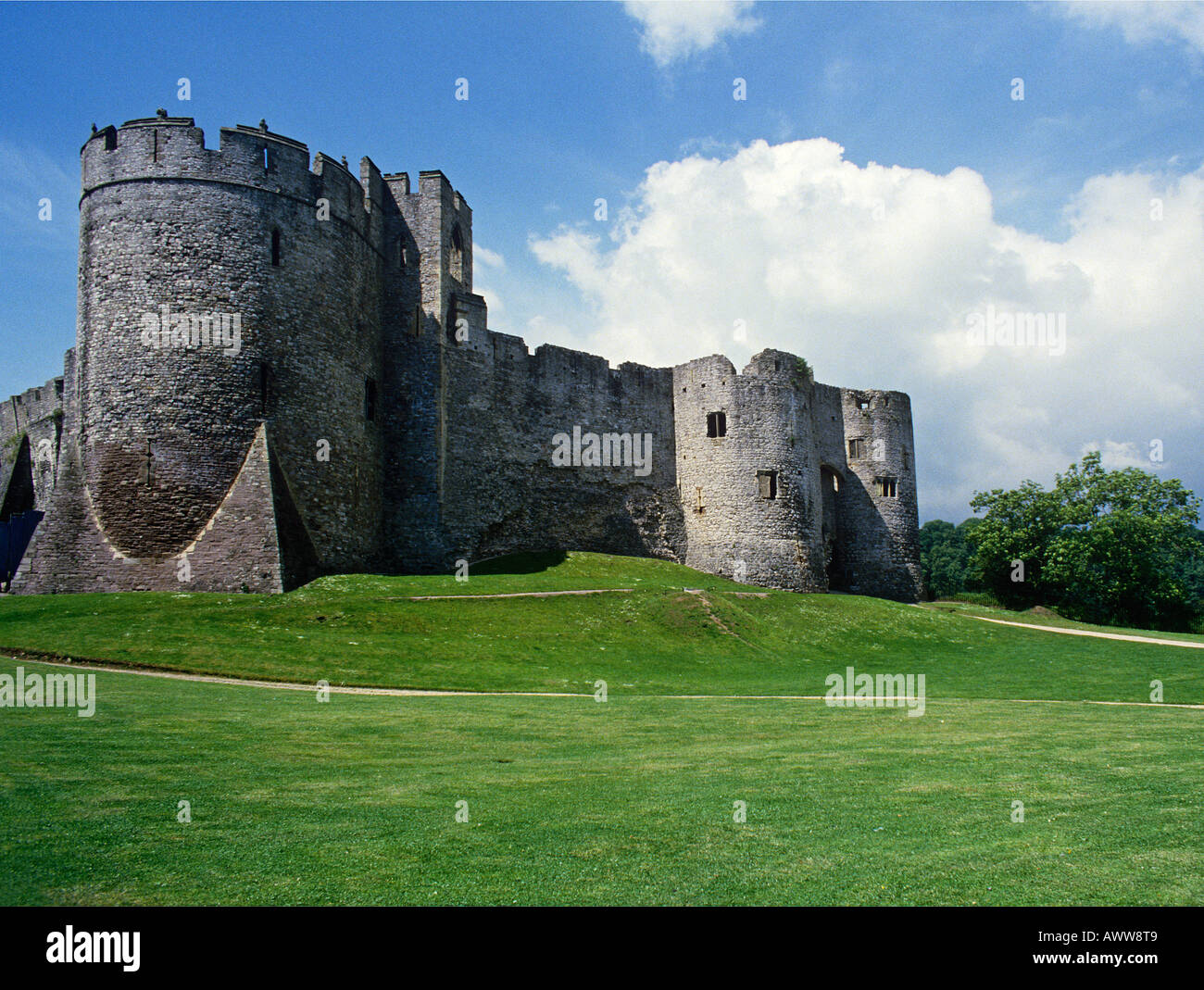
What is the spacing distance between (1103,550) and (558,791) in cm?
4782

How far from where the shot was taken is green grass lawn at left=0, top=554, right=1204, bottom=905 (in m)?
5.83

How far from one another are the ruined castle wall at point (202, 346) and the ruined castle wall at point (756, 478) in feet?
61.2

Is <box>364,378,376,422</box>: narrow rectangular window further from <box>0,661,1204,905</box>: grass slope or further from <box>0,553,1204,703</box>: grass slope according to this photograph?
<box>0,661,1204,905</box>: grass slope

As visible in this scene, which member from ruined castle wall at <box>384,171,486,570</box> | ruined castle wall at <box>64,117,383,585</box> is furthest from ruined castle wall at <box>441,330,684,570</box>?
ruined castle wall at <box>64,117,383,585</box>

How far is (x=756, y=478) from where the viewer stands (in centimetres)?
4250

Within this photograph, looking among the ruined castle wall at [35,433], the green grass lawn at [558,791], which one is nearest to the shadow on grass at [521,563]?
the green grass lawn at [558,791]

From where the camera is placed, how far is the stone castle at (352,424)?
27328 millimetres

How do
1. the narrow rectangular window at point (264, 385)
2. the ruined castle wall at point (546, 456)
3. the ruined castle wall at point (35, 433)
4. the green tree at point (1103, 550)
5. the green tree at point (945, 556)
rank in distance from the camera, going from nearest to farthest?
the narrow rectangular window at point (264, 385) < the ruined castle wall at point (546, 456) < the ruined castle wall at point (35, 433) < the green tree at point (1103, 550) < the green tree at point (945, 556)

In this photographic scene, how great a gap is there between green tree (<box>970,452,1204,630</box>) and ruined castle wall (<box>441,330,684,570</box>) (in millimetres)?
21787

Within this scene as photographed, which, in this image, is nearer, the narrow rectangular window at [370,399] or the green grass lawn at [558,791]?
the green grass lawn at [558,791]

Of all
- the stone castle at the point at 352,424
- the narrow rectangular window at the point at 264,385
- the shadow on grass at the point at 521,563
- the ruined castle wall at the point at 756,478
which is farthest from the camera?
the ruined castle wall at the point at 756,478

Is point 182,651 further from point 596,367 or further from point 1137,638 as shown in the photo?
point 1137,638

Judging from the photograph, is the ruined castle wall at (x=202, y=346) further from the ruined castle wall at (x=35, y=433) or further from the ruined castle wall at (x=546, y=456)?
the ruined castle wall at (x=35, y=433)
